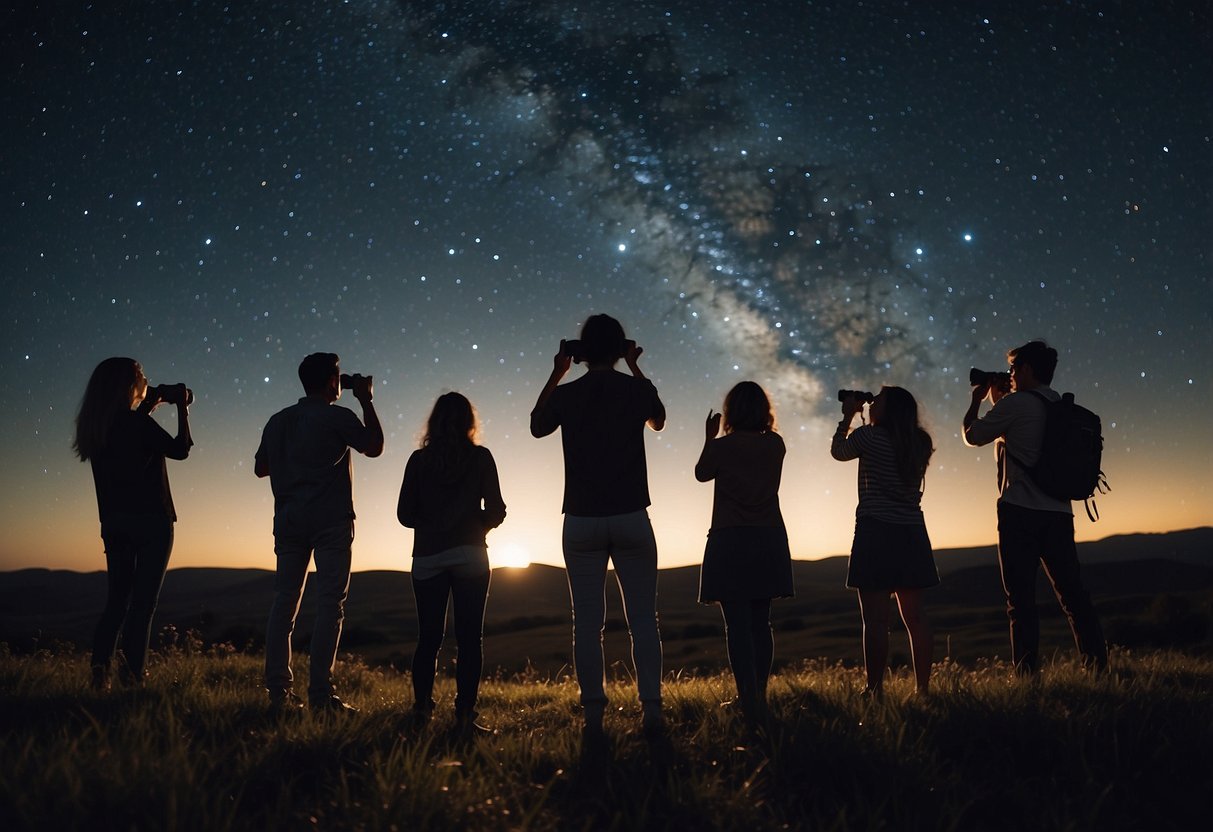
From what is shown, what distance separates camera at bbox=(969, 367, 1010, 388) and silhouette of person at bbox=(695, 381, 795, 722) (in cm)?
183

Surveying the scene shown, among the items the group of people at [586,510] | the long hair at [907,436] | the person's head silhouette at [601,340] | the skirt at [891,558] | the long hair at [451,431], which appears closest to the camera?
the group of people at [586,510]

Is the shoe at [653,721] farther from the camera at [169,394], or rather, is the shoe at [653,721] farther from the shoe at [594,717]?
the camera at [169,394]

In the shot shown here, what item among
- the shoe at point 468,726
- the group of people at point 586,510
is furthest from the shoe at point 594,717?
the shoe at point 468,726

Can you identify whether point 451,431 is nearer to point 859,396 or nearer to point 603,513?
point 603,513

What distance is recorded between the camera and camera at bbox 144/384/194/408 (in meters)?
5.56

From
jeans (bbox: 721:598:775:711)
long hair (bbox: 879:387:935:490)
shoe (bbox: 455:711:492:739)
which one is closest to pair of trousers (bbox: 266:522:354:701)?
shoe (bbox: 455:711:492:739)

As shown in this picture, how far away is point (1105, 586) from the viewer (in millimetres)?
65188

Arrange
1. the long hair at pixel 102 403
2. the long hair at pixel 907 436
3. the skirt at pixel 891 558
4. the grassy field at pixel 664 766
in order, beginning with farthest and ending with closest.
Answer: the long hair at pixel 102 403
the long hair at pixel 907 436
the skirt at pixel 891 558
the grassy field at pixel 664 766

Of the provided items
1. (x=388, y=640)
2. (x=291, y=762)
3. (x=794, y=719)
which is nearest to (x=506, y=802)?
(x=291, y=762)

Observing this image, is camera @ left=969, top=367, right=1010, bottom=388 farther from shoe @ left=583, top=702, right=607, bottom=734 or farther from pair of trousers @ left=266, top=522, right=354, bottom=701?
pair of trousers @ left=266, top=522, right=354, bottom=701

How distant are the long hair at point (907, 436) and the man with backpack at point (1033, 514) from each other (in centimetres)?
49

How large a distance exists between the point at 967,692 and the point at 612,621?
41703 millimetres

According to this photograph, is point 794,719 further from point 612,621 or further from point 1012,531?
point 612,621

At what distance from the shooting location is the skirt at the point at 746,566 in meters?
4.76
